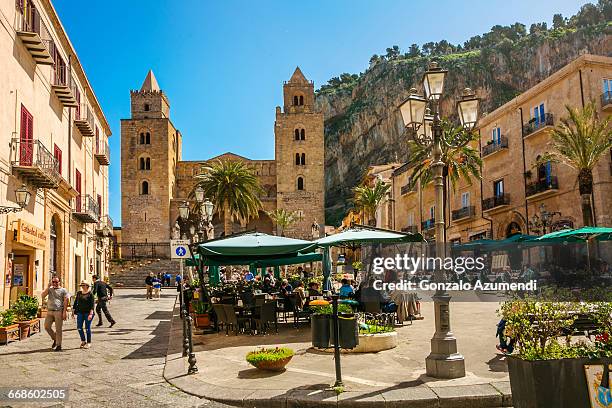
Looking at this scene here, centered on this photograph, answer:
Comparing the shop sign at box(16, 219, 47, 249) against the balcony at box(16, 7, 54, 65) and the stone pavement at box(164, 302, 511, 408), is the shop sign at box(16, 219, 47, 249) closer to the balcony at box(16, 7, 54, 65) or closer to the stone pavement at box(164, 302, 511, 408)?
the balcony at box(16, 7, 54, 65)

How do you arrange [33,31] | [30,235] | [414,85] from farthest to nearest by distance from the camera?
[414,85] → [33,31] → [30,235]

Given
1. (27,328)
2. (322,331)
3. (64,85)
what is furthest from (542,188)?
(322,331)

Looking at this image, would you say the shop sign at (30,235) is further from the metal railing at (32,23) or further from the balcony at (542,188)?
the balcony at (542,188)

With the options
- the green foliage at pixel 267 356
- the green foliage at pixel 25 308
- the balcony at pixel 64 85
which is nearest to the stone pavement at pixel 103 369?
the green foliage at pixel 25 308

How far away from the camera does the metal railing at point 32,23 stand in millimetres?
15479

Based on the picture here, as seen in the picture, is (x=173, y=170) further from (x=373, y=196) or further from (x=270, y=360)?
(x=270, y=360)

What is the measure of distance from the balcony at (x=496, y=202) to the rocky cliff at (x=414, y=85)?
4771 centimetres

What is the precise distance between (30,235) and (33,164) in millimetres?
1957

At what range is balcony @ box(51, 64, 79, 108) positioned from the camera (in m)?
19.5

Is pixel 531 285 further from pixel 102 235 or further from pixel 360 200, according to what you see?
pixel 360 200

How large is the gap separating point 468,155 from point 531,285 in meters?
19.6

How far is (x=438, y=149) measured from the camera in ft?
27.3

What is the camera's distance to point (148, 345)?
11.8 m

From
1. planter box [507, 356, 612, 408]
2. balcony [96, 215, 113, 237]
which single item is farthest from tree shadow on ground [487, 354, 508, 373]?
balcony [96, 215, 113, 237]
